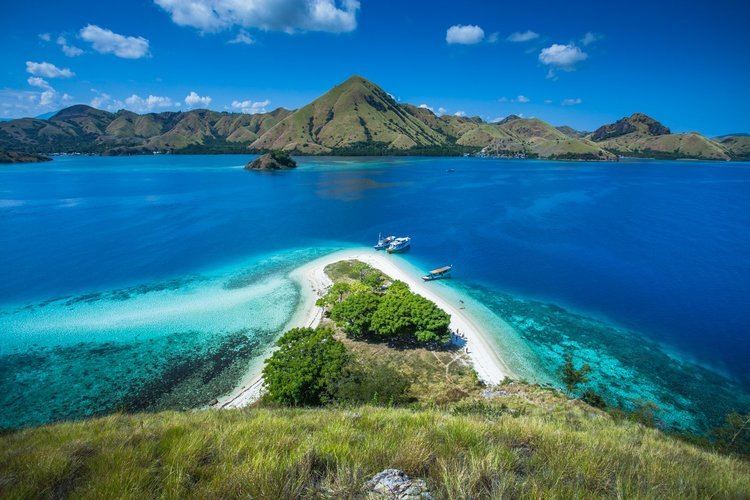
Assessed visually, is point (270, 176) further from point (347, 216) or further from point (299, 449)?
point (299, 449)

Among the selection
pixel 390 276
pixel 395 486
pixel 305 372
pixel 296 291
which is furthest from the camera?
pixel 390 276

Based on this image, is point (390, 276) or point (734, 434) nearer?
point (734, 434)

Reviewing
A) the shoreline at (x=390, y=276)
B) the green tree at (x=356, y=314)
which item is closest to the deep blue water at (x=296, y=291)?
the shoreline at (x=390, y=276)

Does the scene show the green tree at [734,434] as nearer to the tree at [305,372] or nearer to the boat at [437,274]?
the tree at [305,372]

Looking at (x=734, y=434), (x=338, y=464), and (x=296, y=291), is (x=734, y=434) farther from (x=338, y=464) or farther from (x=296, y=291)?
(x=296, y=291)

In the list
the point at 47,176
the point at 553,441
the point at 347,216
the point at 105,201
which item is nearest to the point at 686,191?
the point at 347,216

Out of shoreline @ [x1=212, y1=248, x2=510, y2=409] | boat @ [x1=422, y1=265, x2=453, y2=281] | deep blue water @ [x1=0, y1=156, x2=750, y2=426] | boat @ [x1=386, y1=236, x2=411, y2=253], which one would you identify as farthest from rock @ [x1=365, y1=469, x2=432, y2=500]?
boat @ [x1=386, y1=236, x2=411, y2=253]

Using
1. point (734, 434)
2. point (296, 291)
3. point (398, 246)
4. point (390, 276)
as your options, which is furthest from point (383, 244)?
point (734, 434)
